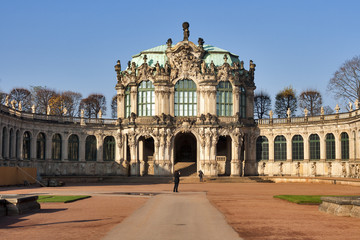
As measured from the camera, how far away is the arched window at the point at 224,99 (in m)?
80.2

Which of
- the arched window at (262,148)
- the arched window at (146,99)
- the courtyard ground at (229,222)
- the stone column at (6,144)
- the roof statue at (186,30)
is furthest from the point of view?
the roof statue at (186,30)

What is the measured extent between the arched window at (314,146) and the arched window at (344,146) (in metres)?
4.92

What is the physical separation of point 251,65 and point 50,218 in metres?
63.6

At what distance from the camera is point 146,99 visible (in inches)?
3177

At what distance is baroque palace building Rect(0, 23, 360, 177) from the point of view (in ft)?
256

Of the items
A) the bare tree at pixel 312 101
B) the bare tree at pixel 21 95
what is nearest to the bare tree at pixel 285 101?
the bare tree at pixel 312 101

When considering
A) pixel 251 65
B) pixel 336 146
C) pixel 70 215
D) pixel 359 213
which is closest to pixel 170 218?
pixel 70 215

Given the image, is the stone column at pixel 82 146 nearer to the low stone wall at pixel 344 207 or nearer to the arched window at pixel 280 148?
the arched window at pixel 280 148

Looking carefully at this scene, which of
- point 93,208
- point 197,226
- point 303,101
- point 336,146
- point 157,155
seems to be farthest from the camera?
point 303,101

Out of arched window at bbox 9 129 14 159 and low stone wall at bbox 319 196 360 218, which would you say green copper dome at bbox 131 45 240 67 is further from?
low stone wall at bbox 319 196 360 218

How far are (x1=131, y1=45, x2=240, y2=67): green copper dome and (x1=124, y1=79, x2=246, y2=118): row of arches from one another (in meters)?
4.09

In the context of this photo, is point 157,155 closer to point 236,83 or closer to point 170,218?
point 236,83

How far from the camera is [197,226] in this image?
2197cm

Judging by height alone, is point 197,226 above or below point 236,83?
below
